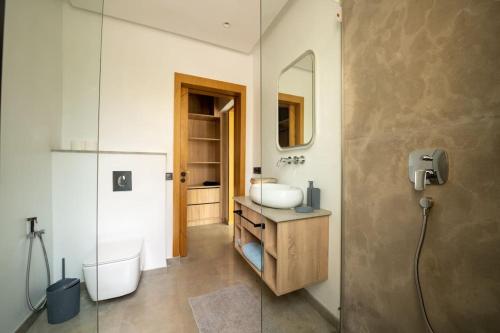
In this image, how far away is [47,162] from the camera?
1481mm

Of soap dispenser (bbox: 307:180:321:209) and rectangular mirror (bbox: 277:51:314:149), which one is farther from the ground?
rectangular mirror (bbox: 277:51:314:149)

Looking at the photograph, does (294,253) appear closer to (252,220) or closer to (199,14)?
(252,220)

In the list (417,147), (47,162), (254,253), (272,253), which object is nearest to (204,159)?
(47,162)

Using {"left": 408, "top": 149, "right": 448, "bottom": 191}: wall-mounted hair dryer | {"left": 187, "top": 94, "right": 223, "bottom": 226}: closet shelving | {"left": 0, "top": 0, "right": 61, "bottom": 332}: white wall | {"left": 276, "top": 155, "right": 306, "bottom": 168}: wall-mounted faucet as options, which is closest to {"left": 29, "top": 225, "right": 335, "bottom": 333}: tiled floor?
{"left": 0, "top": 0, "right": 61, "bottom": 332}: white wall

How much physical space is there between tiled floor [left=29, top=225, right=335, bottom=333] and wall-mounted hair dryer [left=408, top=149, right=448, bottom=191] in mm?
1169

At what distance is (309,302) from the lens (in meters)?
1.43

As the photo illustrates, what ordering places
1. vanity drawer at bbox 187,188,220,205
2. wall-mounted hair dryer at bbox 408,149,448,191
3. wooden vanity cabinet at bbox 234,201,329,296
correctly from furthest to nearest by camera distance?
vanity drawer at bbox 187,188,220,205 → wooden vanity cabinet at bbox 234,201,329,296 → wall-mounted hair dryer at bbox 408,149,448,191

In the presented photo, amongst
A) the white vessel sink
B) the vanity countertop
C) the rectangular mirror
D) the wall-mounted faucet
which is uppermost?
the rectangular mirror

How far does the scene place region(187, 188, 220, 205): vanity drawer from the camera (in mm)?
3352

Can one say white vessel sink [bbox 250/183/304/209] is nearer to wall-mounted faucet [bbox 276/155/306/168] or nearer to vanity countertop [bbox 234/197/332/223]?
vanity countertop [bbox 234/197/332/223]

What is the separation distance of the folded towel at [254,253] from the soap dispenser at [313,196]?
603mm

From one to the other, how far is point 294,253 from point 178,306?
1057 millimetres

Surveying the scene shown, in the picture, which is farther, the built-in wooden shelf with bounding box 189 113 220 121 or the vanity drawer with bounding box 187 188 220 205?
the built-in wooden shelf with bounding box 189 113 220 121

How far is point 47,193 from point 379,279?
7.79ft
